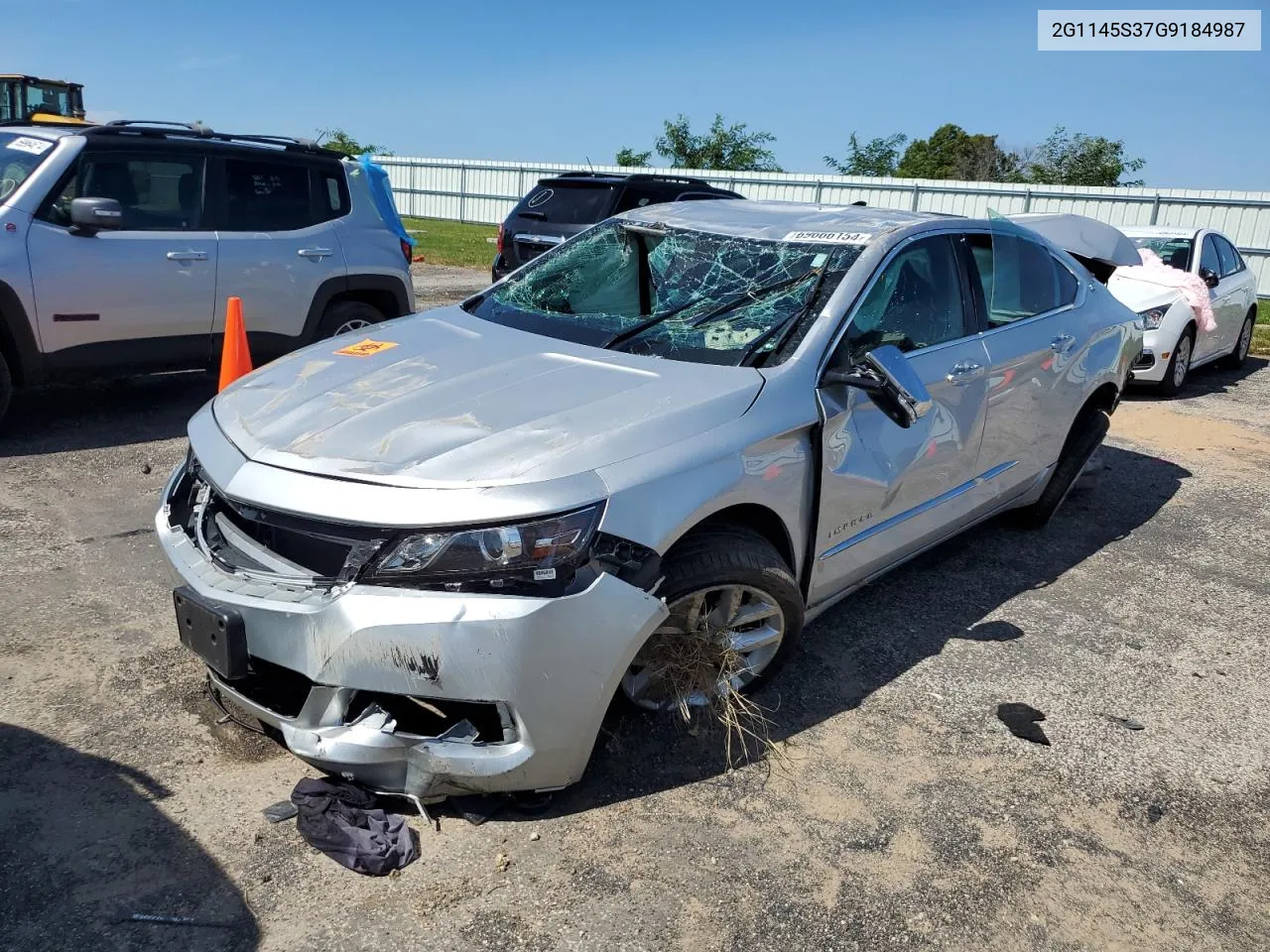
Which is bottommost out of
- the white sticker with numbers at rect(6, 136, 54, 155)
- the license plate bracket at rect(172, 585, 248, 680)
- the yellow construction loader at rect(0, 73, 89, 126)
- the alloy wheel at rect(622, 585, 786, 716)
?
the alloy wheel at rect(622, 585, 786, 716)

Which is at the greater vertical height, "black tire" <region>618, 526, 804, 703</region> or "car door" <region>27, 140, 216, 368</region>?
"car door" <region>27, 140, 216, 368</region>

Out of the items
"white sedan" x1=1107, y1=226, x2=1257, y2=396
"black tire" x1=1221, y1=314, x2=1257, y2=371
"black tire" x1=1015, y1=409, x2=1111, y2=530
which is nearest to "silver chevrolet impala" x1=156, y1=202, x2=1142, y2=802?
"black tire" x1=1015, y1=409, x2=1111, y2=530

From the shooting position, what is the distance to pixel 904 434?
12.7 feet

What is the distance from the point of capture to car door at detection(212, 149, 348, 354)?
22.3 feet

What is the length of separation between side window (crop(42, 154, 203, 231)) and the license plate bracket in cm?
424

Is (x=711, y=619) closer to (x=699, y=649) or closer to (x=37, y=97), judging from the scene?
(x=699, y=649)

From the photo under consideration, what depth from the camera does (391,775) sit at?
2738mm

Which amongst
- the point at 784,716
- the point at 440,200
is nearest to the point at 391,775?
the point at 784,716

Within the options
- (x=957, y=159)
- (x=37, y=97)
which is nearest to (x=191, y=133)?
(x=37, y=97)

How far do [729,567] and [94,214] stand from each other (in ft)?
15.5

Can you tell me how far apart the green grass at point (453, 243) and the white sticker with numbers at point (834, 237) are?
47.2 ft

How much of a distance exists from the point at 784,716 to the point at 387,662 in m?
1.54

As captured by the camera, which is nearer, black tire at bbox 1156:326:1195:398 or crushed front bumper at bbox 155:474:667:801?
crushed front bumper at bbox 155:474:667:801

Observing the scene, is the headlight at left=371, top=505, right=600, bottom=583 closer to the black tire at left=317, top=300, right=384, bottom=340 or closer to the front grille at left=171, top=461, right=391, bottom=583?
the front grille at left=171, top=461, right=391, bottom=583
